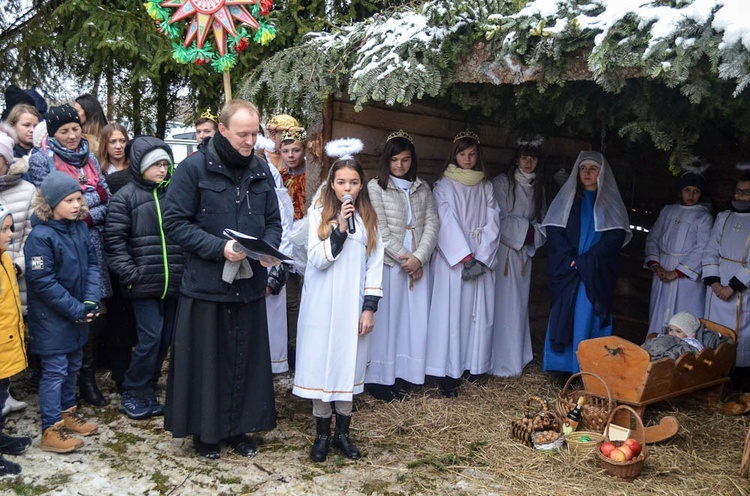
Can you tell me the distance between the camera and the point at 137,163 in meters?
4.85

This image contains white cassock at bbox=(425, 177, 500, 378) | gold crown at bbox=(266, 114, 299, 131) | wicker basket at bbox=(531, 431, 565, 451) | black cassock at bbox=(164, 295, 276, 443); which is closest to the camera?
black cassock at bbox=(164, 295, 276, 443)

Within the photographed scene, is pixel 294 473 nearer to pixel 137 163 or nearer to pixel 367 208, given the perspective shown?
pixel 367 208

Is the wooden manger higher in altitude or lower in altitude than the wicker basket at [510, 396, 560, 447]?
Result: higher

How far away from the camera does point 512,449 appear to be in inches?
186

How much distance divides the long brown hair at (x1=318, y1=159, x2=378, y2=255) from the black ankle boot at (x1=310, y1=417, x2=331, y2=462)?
112 cm

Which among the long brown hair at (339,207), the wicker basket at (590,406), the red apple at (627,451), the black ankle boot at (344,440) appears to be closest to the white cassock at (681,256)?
the wicker basket at (590,406)

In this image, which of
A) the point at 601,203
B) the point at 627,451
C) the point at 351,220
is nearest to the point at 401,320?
the point at 351,220

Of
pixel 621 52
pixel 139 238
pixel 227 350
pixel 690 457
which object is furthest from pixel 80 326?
pixel 690 457

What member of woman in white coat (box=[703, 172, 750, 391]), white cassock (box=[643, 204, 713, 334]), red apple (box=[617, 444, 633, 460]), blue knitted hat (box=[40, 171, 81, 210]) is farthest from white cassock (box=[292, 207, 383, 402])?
woman in white coat (box=[703, 172, 750, 391])

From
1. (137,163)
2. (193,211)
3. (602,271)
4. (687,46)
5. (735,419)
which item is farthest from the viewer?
(602,271)

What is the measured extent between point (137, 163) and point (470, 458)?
3.01 meters

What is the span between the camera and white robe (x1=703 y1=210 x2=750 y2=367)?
19.4ft

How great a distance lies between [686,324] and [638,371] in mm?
934

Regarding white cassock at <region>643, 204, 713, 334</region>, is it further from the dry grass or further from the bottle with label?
the bottle with label
